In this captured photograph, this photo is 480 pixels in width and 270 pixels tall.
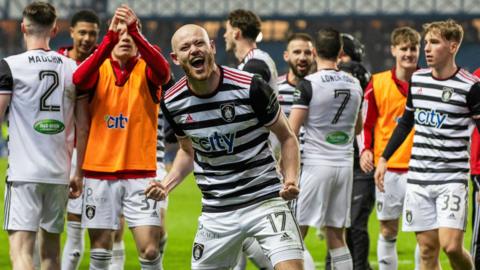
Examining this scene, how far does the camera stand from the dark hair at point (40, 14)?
788 centimetres

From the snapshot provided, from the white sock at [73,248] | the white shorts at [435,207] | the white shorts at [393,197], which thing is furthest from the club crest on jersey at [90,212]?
the white shorts at [393,197]

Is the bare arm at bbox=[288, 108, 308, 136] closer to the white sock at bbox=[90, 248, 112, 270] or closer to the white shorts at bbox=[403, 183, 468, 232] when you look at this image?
the white shorts at bbox=[403, 183, 468, 232]

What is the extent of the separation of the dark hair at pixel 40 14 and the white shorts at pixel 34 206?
1078mm

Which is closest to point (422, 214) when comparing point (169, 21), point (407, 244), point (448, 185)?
point (448, 185)

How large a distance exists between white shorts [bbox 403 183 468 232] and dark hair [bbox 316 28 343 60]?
1269 millimetres

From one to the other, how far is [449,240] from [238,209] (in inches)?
88.1

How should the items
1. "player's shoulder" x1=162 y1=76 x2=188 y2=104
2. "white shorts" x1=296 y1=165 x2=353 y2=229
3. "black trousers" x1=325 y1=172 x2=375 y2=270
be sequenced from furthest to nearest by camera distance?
"black trousers" x1=325 y1=172 x2=375 y2=270, "white shorts" x1=296 y1=165 x2=353 y2=229, "player's shoulder" x1=162 y1=76 x2=188 y2=104

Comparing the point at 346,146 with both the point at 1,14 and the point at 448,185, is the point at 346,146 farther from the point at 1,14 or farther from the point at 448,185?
the point at 1,14

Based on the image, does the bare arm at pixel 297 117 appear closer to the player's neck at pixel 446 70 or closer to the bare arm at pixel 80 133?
the player's neck at pixel 446 70

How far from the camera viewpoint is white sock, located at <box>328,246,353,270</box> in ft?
30.0

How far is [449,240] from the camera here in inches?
329

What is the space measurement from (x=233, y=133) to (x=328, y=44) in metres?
2.82

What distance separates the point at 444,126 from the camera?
8469mm

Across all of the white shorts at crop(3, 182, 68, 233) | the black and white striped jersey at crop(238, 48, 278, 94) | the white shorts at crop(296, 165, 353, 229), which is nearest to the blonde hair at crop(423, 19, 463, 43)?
the black and white striped jersey at crop(238, 48, 278, 94)
